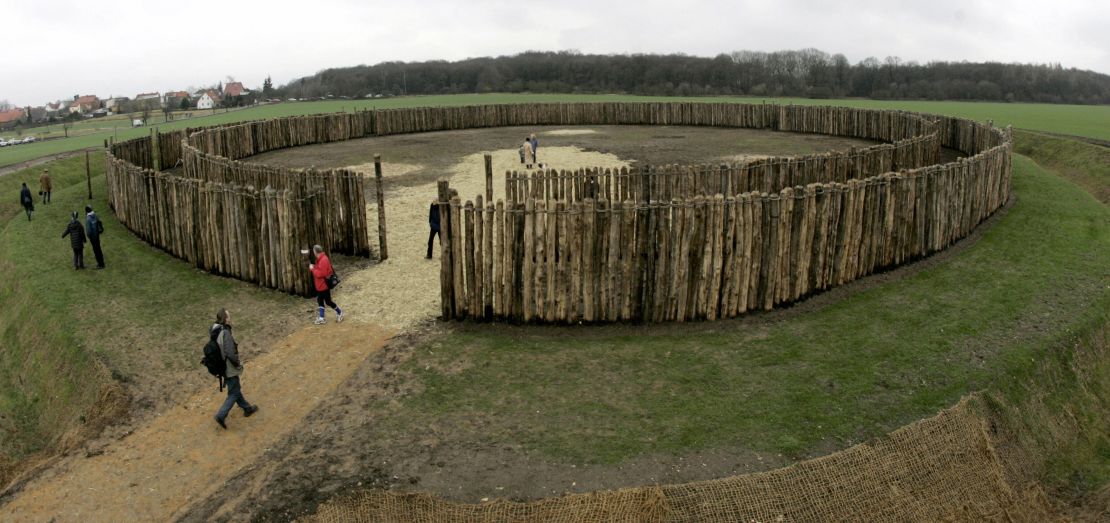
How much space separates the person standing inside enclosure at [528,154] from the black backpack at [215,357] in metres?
17.4

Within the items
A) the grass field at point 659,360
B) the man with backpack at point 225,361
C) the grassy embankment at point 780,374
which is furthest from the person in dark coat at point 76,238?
the grassy embankment at point 780,374

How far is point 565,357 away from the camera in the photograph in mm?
9828

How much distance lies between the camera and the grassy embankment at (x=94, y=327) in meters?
9.80

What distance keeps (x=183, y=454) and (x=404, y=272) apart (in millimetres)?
6003

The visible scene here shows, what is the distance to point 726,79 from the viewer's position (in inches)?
3307

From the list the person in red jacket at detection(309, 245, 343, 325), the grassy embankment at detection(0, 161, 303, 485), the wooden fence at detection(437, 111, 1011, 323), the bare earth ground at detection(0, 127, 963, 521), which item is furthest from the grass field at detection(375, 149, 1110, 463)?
the grassy embankment at detection(0, 161, 303, 485)

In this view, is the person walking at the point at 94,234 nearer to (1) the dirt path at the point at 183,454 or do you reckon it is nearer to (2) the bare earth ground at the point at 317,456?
(2) the bare earth ground at the point at 317,456

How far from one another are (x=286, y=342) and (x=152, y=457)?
2943 mm

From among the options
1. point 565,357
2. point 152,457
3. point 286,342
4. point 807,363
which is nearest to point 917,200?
point 807,363

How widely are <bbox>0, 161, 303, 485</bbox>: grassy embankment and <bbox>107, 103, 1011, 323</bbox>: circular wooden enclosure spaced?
2.15 feet

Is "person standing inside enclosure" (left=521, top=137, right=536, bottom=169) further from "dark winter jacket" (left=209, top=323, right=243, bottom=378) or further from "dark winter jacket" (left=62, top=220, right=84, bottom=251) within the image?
"dark winter jacket" (left=209, top=323, right=243, bottom=378)

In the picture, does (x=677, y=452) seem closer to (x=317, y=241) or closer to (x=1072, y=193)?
(x=317, y=241)

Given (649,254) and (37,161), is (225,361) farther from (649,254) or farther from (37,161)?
(37,161)

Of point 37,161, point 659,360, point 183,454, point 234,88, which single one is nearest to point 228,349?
point 183,454
